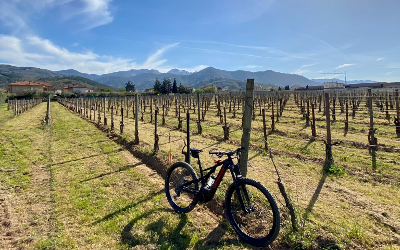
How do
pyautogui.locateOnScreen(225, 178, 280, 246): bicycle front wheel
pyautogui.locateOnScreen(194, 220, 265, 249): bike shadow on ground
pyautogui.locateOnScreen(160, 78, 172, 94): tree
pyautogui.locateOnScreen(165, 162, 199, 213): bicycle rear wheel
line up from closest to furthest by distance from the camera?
pyautogui.locateOnScreen(225, 178, 280, 246): bicycle front wheel → pyautogui.locateOnScreen(194, 220, 265, 249): bike shadow on ground → pyautogui.locateOnScreen(165, 162, 199, 213): bicycle rear wheel → pyautogui.locateOnScreen(160, 78, 172, 94): tree

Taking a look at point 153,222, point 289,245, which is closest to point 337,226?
point 289,245

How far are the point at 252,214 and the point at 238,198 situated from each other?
335 mm

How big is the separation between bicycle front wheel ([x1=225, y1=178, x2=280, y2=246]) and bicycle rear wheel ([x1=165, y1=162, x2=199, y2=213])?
705 mm

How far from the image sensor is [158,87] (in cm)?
7544

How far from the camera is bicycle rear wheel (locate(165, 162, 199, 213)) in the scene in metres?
3.75

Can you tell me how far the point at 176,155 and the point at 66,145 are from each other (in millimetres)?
4860

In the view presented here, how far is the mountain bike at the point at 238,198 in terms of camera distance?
2.86 m

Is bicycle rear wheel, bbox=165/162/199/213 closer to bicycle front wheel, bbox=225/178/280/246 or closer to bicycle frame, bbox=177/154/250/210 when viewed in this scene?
bicycle frame, bbox=177/154/250/210

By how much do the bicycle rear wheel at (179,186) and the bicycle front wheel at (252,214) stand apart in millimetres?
705

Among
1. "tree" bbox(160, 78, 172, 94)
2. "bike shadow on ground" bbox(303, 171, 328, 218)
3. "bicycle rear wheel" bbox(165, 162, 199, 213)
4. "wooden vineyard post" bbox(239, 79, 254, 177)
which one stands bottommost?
"bike shadow on ground" bbox(303, 171, 328, 218)

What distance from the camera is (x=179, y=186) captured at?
392 cm

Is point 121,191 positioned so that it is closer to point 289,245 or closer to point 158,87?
point 289,245

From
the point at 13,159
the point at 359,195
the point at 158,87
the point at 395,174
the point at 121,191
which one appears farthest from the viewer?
the point at 158,87

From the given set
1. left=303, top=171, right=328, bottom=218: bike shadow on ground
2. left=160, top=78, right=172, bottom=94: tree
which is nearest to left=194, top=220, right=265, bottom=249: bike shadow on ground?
left=303, top=171, right=328, bottom=218: bike shadow on ground
